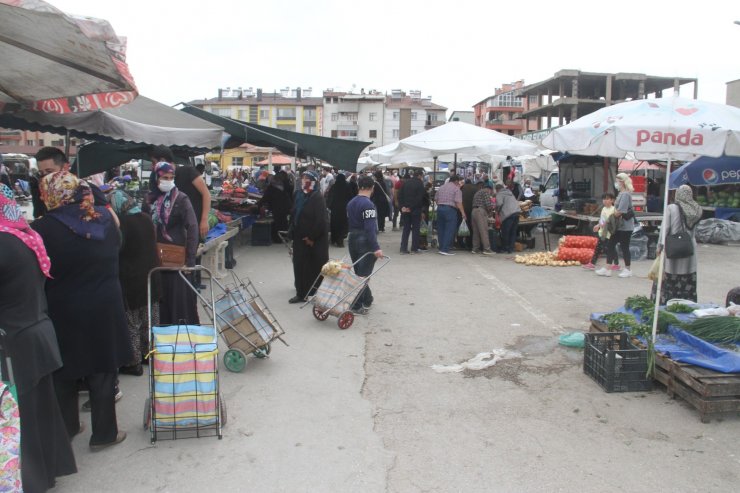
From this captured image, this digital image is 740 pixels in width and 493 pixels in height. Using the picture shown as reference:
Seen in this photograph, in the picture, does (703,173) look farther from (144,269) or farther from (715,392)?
(144,269)

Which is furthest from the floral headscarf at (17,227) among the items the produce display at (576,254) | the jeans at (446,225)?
the produce display at (576,254)

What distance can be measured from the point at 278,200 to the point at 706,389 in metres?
11.4

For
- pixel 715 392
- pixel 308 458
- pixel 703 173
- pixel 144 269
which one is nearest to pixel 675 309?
pixel 715 392

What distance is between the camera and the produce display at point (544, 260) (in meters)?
12.1

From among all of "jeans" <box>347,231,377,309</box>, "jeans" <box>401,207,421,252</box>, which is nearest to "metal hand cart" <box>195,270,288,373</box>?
"jeans" <box>347,231,377,309</box>

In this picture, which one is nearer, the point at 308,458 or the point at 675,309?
the point at 308,458

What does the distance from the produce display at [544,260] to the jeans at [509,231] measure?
1255 mm

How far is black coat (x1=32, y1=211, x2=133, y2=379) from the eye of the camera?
11.5 ft

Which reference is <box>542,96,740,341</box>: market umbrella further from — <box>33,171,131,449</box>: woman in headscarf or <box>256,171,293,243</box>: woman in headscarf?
<box>256,171,293,243</box>: woman in headscarf

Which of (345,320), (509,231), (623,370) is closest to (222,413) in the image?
(345,320)

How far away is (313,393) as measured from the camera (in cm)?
507

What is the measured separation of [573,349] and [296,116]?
321ft

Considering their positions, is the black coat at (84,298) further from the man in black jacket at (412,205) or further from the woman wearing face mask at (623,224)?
the man in black jacket at (412,205)

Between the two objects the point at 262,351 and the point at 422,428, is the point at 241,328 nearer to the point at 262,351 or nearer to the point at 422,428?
the point at 262,351
